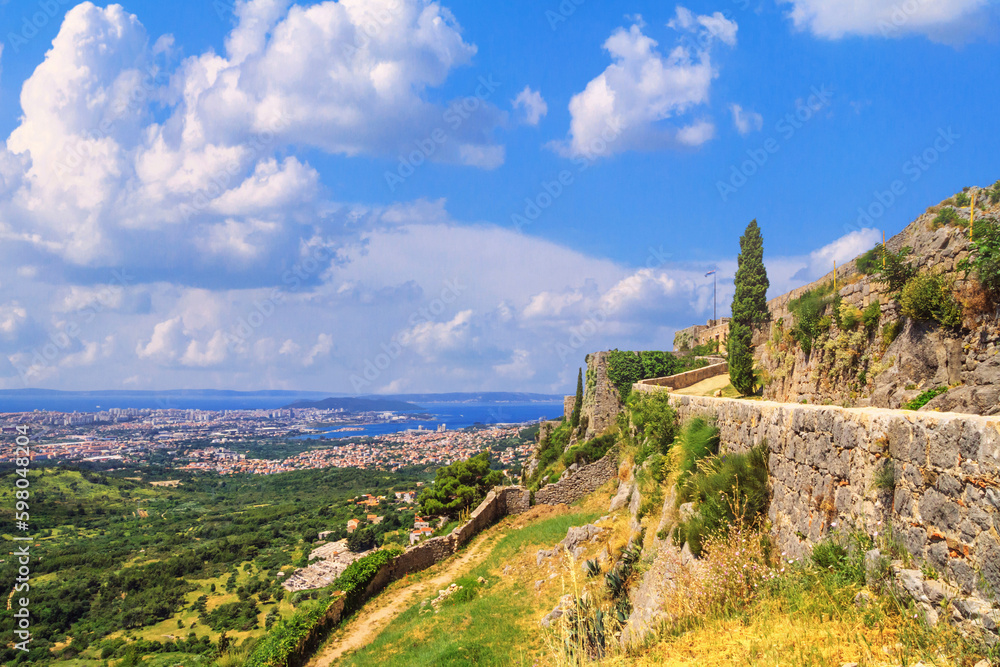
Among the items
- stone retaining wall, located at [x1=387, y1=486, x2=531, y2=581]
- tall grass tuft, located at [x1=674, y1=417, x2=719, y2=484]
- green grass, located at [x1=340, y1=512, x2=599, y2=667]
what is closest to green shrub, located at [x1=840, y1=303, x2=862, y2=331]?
tall grass tuft, located at [x1=674, y1=417, x2=719, y2=484]

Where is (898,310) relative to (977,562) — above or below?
above

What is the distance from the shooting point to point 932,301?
31.8 feet

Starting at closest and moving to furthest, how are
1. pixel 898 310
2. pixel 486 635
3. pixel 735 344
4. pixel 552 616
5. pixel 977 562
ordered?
pixel 977 562 → pixel 552 616 → pixel 486 635 → pixel 898 310 → pixel 735 344

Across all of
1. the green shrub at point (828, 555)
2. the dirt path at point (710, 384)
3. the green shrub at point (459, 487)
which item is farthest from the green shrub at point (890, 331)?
the green shrub at point (459, 487)

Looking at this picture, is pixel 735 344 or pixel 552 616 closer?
pixel 552 616

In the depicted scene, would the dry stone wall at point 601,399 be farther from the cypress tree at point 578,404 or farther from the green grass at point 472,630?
the green grass at point 472,630

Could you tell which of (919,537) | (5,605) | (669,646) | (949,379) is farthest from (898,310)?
(5,605)

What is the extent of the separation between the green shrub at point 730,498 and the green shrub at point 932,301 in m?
5.60

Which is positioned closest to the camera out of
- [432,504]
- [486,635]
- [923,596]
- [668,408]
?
[923,596]

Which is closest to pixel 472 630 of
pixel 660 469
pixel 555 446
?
pixel 660 469

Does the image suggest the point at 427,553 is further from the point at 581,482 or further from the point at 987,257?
the point at 987,257

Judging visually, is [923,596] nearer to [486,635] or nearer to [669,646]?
[669,646]

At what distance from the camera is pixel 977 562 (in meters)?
3.40

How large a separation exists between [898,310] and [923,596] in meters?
9.58
